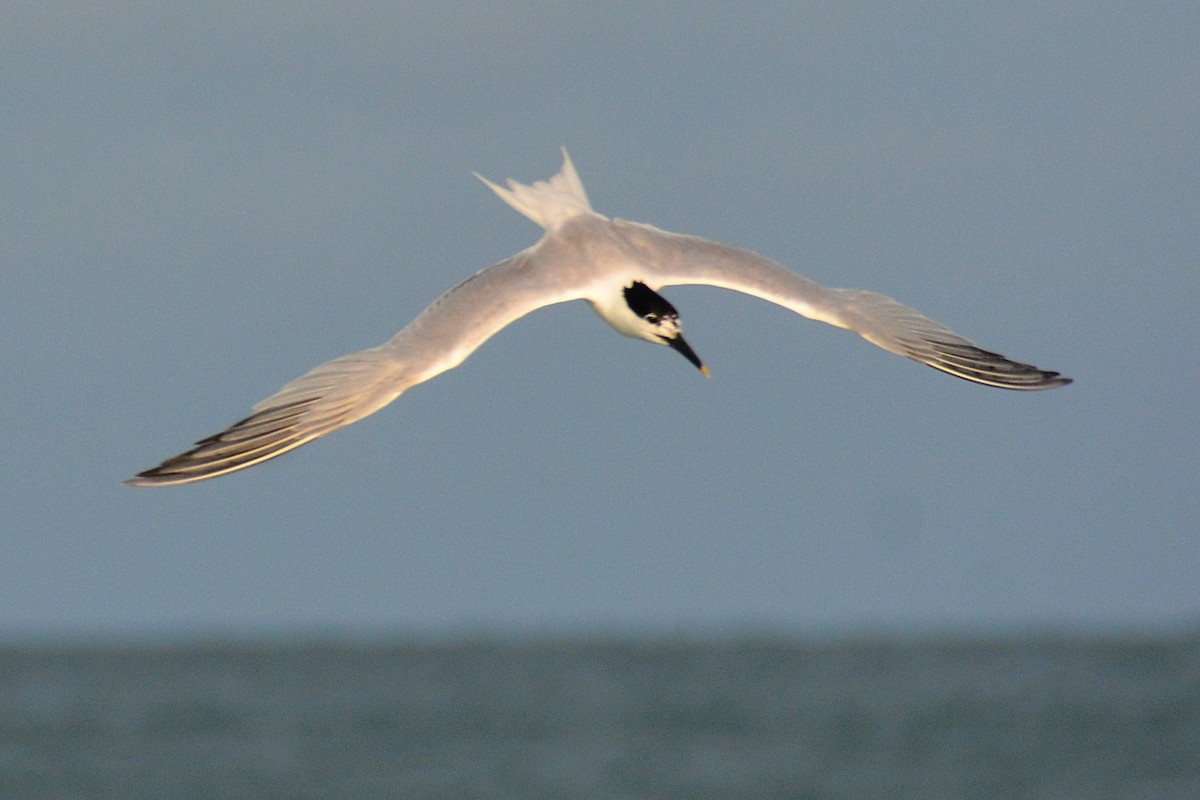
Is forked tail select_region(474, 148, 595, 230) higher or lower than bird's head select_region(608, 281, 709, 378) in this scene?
higher

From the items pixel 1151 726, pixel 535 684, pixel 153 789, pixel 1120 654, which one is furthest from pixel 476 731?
pixel 1120 654

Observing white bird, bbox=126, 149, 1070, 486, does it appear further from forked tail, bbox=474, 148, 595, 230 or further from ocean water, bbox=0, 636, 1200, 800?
ocean water, bbox=0, 636, 1200, 800

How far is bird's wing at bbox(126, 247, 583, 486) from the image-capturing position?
9.62 m

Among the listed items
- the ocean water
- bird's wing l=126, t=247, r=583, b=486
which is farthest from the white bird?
the ocean water

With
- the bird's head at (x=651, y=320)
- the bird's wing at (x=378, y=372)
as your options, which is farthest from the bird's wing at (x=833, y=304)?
the bird's wing at (x=378, y=372)

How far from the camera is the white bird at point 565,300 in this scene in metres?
9.84

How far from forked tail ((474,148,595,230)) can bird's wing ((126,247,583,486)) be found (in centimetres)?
122

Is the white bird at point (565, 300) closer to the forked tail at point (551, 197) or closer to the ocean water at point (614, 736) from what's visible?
the forked tail at point (551, 197)

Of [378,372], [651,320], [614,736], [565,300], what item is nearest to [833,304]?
[651,320]

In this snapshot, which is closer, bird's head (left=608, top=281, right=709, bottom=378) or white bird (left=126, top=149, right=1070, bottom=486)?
white bird (left=126, top=149, right=1070, bottom=486)

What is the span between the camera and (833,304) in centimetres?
1155

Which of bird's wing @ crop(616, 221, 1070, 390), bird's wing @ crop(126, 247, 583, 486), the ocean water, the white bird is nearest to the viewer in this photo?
bird's wing @ crop(126, 247, 583, 486)

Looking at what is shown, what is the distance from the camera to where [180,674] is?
85.9 metres

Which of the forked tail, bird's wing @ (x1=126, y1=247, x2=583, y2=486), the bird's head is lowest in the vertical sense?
bird's wing @ (x1=126, y1=247, x2=583, y2=486)
